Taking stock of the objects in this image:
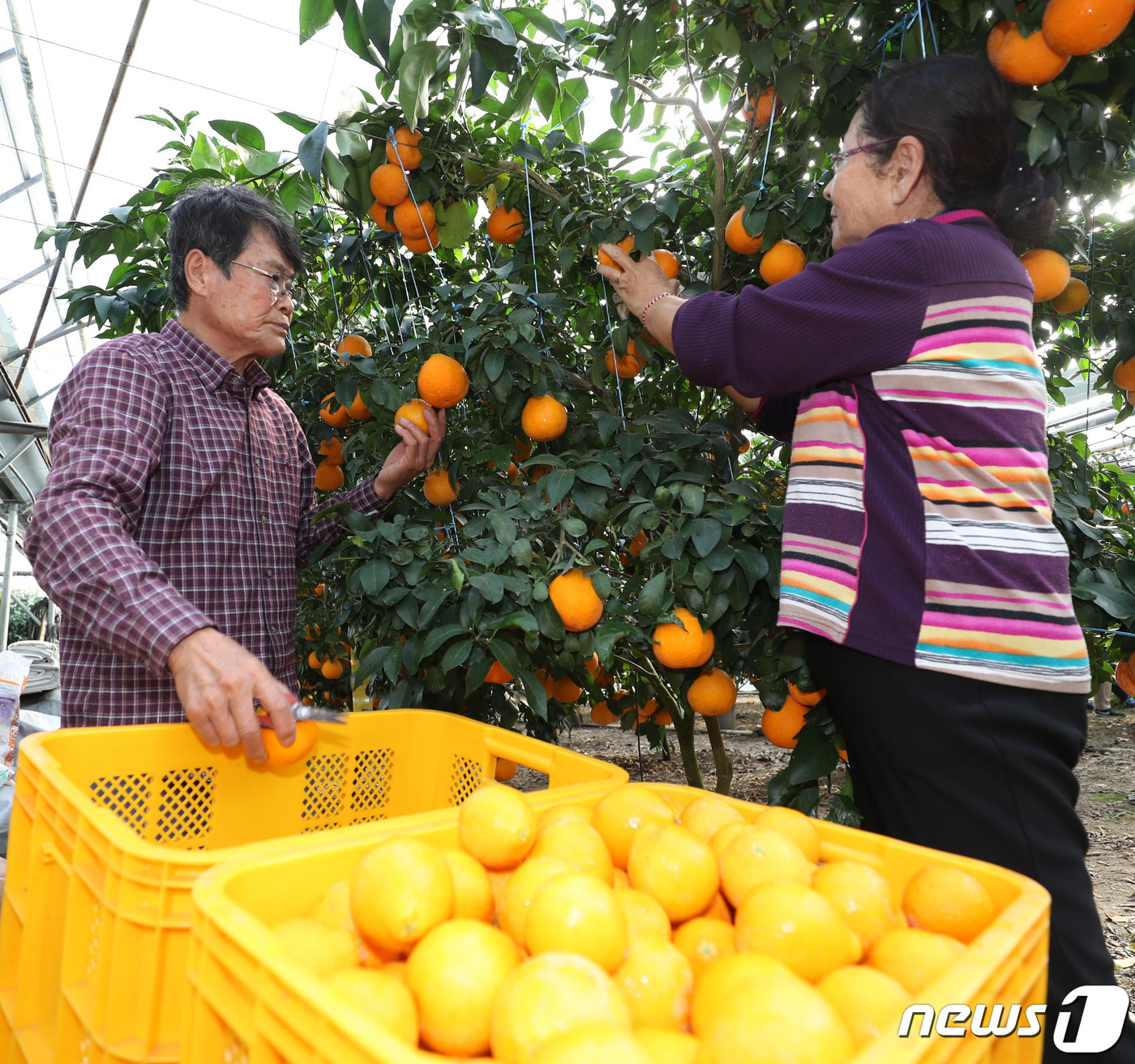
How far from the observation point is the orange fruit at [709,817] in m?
0.90

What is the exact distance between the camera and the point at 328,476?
2490 mm

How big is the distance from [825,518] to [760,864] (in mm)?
611

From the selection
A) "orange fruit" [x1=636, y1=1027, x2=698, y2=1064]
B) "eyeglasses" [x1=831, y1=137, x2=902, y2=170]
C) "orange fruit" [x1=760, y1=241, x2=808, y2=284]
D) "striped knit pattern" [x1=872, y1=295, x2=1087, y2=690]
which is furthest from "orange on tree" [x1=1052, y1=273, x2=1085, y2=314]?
"orange fruit" [x1=636, y1=1027, x2=698, y2=1064]

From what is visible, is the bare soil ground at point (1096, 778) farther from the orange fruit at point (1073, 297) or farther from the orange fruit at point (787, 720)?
the orange fruit at point (1073, 297)

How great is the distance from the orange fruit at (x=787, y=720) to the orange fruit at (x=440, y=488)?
0.92 meters

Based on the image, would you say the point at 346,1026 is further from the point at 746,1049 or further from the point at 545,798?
the point at 545,798

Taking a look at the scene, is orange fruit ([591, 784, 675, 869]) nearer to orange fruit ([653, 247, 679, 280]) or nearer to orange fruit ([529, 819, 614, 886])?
orange fruit ([529, 819, 614, 886])

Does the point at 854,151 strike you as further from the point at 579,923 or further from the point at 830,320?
the point at 579,923

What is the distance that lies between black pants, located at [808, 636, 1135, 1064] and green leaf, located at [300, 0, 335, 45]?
151 centimetres

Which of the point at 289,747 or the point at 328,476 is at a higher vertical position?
the point at 328,476

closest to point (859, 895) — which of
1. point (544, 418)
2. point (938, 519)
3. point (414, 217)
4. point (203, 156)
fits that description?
point (938, 519)

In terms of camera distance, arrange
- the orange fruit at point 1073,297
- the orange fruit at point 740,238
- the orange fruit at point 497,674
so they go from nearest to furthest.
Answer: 1. the orange fruit at point 497,674
2. the orange fruit at point 740,238
3. the orange fruit at point 1073,297

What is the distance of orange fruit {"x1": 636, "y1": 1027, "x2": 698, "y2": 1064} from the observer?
1.80 ft

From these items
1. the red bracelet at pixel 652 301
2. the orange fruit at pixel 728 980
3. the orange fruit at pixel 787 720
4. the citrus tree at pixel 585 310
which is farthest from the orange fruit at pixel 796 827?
the red bracelet at pixel 652 301
